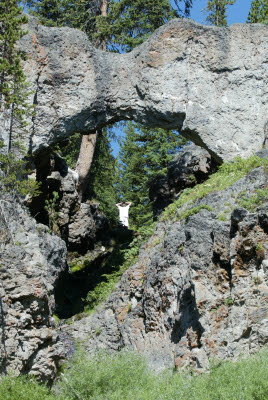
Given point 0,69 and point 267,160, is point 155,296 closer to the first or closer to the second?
point 267,160

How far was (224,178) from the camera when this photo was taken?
543 inches

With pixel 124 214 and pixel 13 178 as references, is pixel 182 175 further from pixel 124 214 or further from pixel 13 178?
pixel 124 214

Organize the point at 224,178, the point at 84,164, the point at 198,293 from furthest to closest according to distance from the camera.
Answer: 1. the point at 84,164
2. the point at 224,178
3. the point at 198,293

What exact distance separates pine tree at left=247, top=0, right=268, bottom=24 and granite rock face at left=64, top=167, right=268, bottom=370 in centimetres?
986

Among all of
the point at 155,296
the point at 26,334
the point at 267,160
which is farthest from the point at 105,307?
the point at 267,160

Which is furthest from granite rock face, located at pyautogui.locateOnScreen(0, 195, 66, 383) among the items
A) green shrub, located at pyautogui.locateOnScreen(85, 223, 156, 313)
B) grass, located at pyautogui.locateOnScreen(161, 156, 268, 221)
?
grass, located at pyautogui.locateOnScreen(161, 156, 268, 221)

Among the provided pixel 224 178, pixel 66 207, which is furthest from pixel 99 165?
pixel 224 178

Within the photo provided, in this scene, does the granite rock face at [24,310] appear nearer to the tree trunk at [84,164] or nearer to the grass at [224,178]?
the grass at [224,178]

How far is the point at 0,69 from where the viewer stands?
520 inches

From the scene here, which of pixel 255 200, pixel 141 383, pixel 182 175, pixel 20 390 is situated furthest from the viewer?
pixel 182 175

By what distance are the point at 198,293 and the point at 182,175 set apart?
751cm

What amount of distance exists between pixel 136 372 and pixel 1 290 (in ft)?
10.8

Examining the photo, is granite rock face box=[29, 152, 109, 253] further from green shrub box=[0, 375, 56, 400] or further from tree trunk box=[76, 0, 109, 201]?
green shrub box=[0, 375, 56, 400]

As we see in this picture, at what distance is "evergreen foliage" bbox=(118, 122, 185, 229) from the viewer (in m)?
21.3
